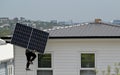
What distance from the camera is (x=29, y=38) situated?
13.1 meters

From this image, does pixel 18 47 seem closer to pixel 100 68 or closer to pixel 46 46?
pixel 46 46

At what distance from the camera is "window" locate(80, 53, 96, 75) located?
13.4 meters

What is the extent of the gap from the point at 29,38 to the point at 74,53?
154 cm

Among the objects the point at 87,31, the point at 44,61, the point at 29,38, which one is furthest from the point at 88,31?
the point at 29,38

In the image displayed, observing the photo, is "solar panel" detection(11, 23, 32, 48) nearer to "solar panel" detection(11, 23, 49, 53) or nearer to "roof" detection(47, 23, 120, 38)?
"solar panel" detection(11, 23, 49, 53)

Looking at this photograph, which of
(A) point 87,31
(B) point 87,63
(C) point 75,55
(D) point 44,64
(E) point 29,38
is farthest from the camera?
(A) point 87,31

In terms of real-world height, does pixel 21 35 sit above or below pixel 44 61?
above

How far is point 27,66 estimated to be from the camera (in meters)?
13.1

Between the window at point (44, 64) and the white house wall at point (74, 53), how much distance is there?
160 mm

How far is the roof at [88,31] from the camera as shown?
43.6ft

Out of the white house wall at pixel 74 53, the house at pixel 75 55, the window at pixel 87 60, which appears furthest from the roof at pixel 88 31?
the window at pixel 87 60

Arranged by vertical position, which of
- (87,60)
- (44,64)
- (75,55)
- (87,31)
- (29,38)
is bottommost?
(44,64)

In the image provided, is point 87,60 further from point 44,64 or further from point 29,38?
point 29,38

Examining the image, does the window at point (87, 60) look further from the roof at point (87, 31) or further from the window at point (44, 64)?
the window at point (44, 64)
